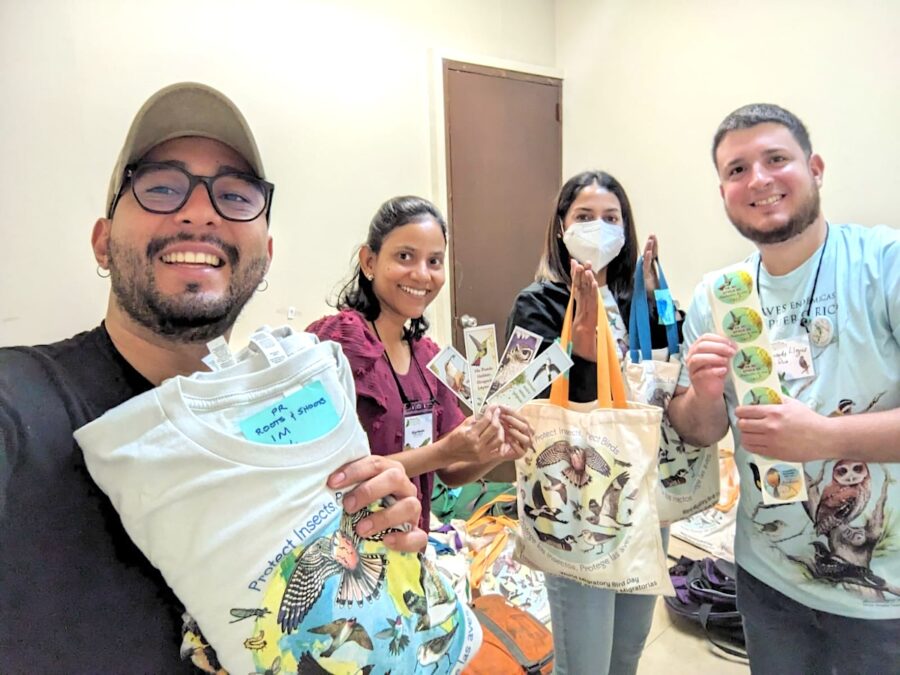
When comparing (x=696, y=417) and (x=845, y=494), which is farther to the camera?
(x=696, y=417)

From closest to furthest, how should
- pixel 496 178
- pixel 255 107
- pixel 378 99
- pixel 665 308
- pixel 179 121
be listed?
pixel 179 121, pixel 665 308, pixel 255 107, pixel 378 99, pixel 496 178

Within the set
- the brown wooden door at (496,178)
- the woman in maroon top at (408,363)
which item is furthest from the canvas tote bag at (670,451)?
the brown wooden door at (496,178)

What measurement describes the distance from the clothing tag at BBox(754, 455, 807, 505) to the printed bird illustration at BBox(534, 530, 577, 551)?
390 millimetres

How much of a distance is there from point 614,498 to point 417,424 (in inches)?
18.1

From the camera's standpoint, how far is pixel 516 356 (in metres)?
1.16

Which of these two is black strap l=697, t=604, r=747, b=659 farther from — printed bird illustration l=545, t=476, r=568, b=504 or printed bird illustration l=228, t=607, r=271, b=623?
printed bird illustration l=228, t=607, r=271, b=623

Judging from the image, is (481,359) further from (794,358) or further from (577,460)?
(794,358)

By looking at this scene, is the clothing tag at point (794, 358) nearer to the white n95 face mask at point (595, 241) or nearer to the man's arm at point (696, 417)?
the man's arm at point (696, 417)

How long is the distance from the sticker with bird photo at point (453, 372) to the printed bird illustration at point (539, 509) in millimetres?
244

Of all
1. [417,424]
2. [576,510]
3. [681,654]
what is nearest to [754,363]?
[576,510]

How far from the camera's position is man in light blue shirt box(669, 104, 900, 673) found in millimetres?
989

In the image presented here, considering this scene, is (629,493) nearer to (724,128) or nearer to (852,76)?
(724,128)

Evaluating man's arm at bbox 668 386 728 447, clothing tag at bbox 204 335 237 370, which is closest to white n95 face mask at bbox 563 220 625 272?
man's arm at bbox 668 386 728 447

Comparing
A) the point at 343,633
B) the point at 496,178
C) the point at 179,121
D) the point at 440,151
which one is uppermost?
the point at 440,151
